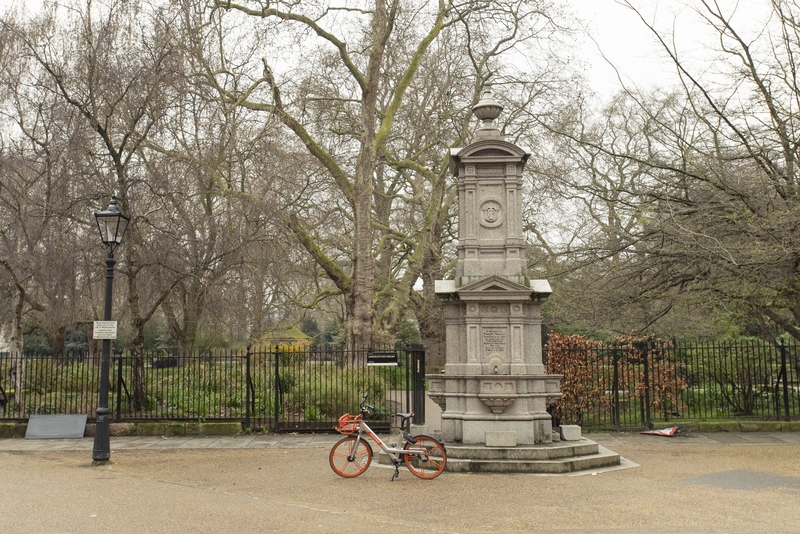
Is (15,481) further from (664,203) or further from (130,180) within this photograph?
(664,203)

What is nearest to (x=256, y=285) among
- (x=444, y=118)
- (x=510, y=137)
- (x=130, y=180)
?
(x=130, y=180)

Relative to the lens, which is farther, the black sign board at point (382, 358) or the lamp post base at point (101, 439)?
the black sign board at point (382, 358)

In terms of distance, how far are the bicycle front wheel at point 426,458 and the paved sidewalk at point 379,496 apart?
0.18 metres

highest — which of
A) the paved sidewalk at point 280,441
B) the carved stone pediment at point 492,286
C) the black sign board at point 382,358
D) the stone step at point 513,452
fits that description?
the carved stone pediment at point 492,286

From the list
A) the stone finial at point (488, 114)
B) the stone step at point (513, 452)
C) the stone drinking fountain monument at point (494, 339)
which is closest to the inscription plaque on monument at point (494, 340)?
the stone drinking fountain monument at point (494, 339)

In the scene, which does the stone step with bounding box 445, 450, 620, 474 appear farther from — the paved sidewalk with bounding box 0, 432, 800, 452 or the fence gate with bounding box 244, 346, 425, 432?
the fence gate with bounding box 244, 346, 425, 432

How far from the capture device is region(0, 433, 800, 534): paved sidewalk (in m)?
7.51

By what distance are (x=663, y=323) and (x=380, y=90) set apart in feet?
45.2

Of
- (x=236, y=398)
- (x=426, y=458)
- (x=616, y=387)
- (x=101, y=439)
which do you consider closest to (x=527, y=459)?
(x=426, y=458)

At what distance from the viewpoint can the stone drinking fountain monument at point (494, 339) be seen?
36.9 ft

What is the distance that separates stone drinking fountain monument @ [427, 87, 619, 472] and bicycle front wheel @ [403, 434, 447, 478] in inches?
16.2

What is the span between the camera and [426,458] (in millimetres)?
10297

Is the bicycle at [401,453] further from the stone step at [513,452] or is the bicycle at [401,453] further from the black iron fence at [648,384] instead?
the black iron fence at [648,384]

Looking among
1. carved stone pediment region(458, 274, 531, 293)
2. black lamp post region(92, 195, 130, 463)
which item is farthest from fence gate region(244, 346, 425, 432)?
carved stone pediment region(458, 274, 531, 293)
